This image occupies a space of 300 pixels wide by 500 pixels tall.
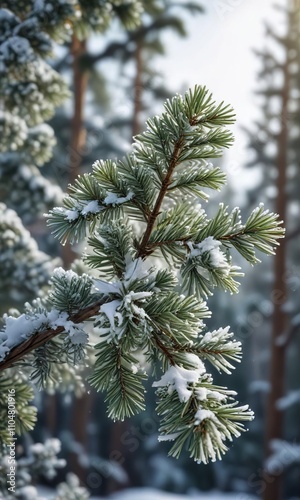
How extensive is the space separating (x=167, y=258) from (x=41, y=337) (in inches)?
21.1

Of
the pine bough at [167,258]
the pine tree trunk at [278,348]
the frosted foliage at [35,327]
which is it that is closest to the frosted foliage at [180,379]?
the pine bough at [167,258]

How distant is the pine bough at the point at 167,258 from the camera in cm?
171

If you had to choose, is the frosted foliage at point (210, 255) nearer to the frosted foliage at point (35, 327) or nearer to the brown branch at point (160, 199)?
the brown branch at point (160, 199)

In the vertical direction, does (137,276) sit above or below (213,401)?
above

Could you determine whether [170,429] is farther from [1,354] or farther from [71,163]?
[71,163]

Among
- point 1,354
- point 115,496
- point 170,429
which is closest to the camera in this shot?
point 170,429

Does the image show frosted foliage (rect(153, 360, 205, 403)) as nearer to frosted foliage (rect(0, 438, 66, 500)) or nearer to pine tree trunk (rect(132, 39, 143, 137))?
frosted foliage (rect(0, 438, 66, 500))

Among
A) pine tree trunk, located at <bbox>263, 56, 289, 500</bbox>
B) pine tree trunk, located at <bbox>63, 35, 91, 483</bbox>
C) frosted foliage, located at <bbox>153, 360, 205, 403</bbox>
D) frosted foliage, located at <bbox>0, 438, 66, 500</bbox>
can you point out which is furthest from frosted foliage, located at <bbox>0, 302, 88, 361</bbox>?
pine tree trunk, located at <bbox>263, 56, 289, 500</bbox>

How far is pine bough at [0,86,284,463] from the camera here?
171 cm

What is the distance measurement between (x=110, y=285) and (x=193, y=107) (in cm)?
63

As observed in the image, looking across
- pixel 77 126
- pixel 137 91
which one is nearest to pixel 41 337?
pixel 77 126

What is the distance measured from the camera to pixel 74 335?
1.88 metres

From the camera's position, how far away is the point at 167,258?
1.91 m

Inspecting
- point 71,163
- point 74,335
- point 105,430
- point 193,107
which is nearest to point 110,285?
point 74,335
